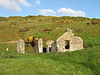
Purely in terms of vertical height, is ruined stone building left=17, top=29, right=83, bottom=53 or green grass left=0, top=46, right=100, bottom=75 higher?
ruined stone building left=17, top=29, right=83, bottom=53

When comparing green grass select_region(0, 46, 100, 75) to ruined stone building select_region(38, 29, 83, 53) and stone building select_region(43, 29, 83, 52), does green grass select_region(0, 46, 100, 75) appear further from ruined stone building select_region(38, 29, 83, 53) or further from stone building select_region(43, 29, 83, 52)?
stone building select_region(43, 29, 83, 52)

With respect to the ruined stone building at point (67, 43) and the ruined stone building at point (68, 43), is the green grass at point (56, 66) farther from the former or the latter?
the ruined stone building at point (68, 43)

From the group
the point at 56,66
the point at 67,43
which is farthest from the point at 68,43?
the point at 56,66

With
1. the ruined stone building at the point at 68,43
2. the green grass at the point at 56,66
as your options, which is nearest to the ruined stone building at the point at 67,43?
the ruined stone building at the point at 68,43

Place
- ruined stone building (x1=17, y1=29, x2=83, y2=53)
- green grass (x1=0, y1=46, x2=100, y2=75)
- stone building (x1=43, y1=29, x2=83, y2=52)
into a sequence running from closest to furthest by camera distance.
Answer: green grass (x1=0, y1=46, x2=100, y2=75)
ruined stone building (x1=17, y1=29, x2=83, y2=53)
stone building (x1=43, y1=29, x2=83, y2=52)

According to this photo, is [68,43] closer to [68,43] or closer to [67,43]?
[68,43]

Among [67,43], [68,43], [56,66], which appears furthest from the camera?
[68,43]

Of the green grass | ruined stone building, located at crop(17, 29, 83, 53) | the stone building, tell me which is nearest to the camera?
the green grass

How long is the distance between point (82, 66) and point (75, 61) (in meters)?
1.85

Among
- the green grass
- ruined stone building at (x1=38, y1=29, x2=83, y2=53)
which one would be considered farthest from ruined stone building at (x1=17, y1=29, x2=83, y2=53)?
the green grass

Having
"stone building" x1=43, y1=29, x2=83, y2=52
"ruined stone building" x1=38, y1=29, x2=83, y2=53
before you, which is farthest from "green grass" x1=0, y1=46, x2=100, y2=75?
"stone building" x1=43, y1=29, x2=83, y2=52

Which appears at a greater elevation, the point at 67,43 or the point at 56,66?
the point at 67,43

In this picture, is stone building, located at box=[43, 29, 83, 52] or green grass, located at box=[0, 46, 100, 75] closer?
green grass, located at box=[0, 46, 100, 75]

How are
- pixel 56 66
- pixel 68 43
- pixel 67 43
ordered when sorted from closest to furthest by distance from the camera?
pixel 56 66
pixel 67 43
pixel 68 43
